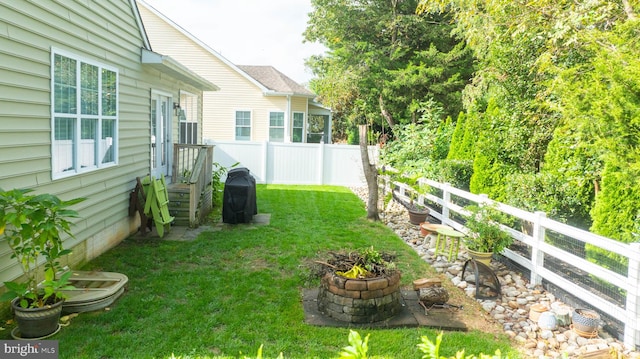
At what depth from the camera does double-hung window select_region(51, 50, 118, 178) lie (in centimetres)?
509

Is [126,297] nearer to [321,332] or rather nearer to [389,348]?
[321,332]

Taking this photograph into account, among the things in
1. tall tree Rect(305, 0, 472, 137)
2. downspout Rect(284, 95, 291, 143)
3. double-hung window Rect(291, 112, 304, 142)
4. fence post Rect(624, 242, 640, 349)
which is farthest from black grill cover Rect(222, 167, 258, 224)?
tall tree Rect(305, 0, 472, 137)

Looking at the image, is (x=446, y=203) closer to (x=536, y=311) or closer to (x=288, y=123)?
(x=536, y=311)

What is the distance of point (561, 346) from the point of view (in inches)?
157

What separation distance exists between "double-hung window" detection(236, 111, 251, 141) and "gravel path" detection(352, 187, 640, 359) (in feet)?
40.1

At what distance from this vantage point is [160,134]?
9078 millimetres

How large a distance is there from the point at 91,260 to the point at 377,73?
1492 centimetres

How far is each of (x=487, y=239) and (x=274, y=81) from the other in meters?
14.8

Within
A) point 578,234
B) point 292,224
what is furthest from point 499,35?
point 292,224

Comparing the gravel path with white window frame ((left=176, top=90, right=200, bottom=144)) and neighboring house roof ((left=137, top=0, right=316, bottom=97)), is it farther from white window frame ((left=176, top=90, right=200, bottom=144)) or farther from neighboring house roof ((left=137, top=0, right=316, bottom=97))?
neighboring house roof ((left=137, top=0, right=316, bottom=97))

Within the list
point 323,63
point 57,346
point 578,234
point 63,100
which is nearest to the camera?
point 57,346

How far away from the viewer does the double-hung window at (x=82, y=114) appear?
5.09 m

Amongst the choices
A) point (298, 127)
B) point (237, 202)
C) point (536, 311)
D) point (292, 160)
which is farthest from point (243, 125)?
point (536, 311)

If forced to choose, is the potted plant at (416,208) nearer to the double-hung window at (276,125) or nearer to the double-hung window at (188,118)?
the double-hung window at (188,118)
